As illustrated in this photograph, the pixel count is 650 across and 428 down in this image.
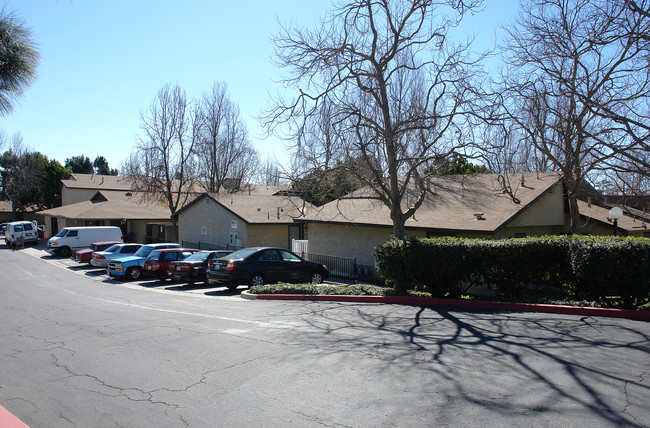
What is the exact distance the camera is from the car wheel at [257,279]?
16.6 metres

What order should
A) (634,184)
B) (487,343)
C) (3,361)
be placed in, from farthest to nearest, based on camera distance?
(634,184) → (487,343) → (3,361)

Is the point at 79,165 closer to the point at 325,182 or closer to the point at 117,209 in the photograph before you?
the point at 117,209

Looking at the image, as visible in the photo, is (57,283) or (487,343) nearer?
(487,343)

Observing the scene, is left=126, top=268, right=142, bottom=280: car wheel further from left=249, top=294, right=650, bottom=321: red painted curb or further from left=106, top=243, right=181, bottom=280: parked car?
left=249, top=294, right=650, bottom=321: red painted curb

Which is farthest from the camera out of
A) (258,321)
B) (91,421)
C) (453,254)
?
(453,254)

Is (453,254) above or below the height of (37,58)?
below

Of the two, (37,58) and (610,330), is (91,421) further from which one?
(610,330)

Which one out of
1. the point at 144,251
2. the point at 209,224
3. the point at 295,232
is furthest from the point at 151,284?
the point at 295,232

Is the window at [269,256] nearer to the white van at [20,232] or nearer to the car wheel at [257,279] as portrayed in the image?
the car wheel at [257,279]

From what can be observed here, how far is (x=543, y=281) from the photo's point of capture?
1217 centimetres

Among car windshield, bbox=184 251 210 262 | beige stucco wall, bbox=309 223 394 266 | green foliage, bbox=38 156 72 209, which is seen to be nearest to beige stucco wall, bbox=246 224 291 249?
beige stucco wall, bbox=309 223 394 266

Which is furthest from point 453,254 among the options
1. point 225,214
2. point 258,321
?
point 225,214

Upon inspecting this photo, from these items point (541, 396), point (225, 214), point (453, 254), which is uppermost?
point (225, 214)

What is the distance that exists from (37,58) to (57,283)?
1656 centimetres
